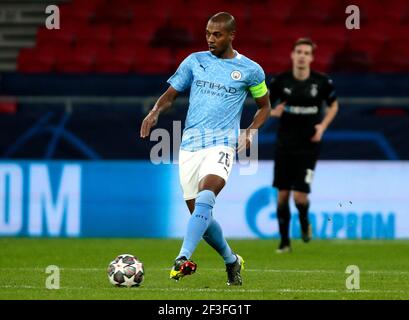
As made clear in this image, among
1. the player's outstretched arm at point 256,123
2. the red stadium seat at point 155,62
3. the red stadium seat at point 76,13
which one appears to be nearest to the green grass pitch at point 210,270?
the player's outstretched arm at point 256,123

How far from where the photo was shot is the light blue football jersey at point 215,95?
8.86 metres

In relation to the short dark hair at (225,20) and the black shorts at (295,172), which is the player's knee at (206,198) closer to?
the short dark hair at (225,20)

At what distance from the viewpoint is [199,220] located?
8.52 m

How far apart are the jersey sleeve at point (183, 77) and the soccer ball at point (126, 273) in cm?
138

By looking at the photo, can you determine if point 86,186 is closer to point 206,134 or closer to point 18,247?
point 18,247

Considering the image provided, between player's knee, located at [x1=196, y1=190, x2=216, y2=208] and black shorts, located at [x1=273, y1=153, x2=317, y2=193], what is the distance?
166 inches

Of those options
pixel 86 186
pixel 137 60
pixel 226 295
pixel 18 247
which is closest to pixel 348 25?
pixel 137 60

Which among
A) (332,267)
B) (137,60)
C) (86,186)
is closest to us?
(332,267)

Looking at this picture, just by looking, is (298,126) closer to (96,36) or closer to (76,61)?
(76,61)

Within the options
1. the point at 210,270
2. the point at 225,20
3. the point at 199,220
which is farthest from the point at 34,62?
the point at 199,220

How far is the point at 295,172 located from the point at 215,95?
404 cm
